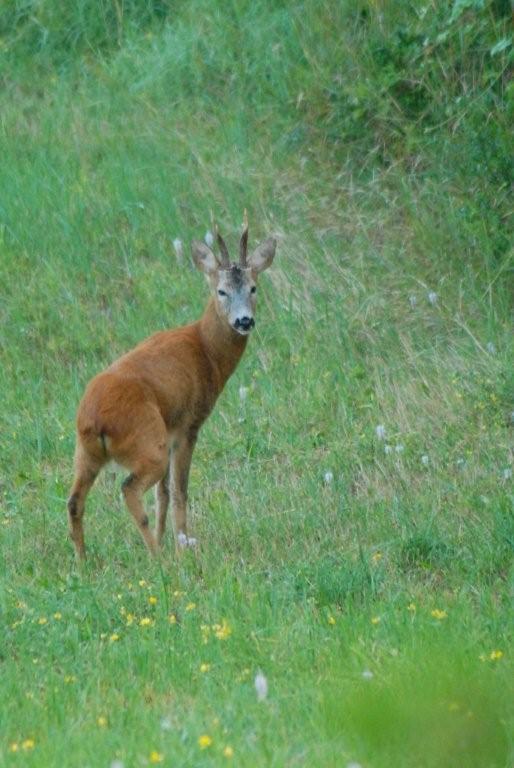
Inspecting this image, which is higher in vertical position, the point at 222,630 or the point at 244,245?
the point at 222,630

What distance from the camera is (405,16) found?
13547 mm

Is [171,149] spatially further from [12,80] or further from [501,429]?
[501,429]

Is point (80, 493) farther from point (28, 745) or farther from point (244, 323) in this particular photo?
point (28, 745)

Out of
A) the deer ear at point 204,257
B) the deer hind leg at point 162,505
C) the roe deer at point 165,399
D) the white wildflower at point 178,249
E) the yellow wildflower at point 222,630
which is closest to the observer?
the yellow wildflower at point 222,630

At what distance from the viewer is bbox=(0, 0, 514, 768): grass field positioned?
5.74 meters

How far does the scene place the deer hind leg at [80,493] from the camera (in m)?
8.33

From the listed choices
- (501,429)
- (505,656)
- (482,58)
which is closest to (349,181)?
(482,58)

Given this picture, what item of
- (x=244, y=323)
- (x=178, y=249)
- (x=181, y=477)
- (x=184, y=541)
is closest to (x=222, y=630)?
(x=184, y=541)

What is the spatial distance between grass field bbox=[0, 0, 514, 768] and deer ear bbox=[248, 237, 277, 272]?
1091 millimetres

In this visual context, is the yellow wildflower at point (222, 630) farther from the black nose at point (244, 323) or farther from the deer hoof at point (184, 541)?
Answer: the black nose at point (244, 323)

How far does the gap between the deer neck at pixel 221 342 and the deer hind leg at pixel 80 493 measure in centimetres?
124

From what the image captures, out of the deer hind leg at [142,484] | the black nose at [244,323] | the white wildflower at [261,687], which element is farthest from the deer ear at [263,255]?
the white wildflower at [261,687]

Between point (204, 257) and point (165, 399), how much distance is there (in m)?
1.21

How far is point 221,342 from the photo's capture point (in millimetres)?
9445
